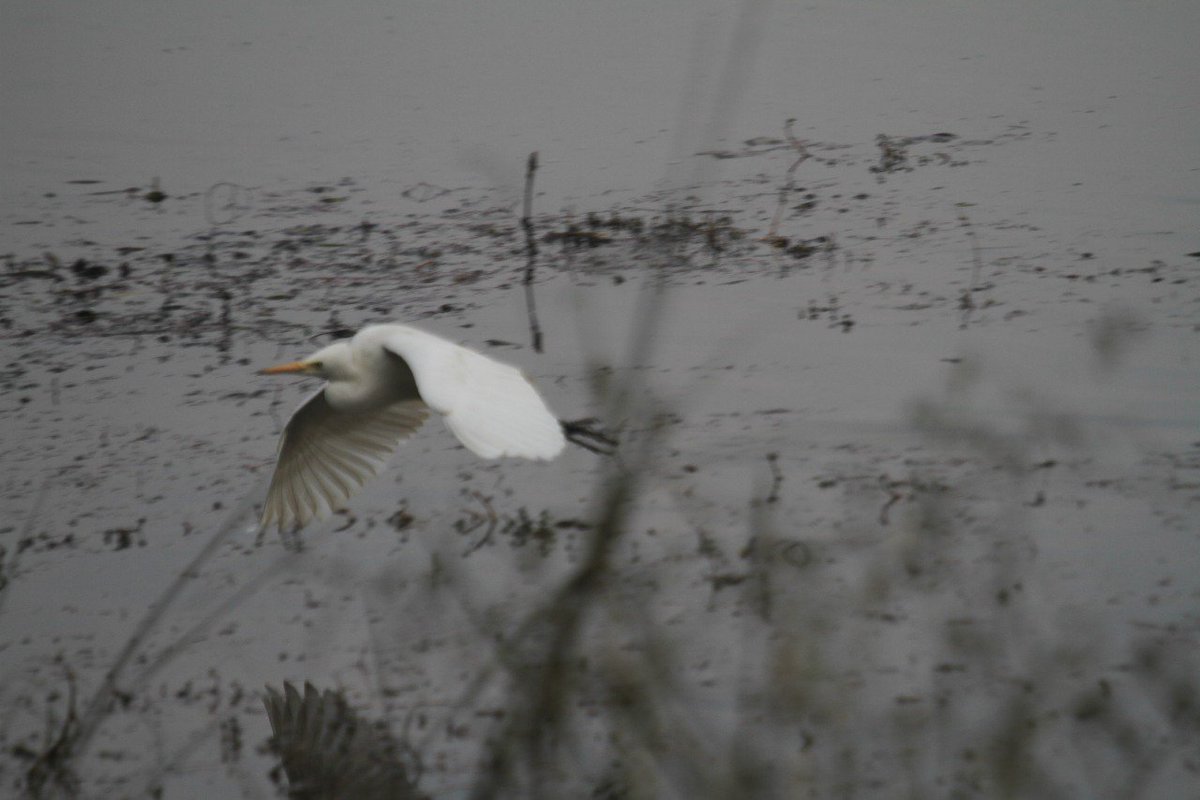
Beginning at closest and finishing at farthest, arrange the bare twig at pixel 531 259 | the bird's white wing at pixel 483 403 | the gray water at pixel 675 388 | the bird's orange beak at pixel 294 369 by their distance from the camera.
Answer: the bird's white wing at pixel 483 403 → the gray water at pixel 675 388 → the bird's orange beak at pixel 294 369 → the bare twig at pixel 531 259

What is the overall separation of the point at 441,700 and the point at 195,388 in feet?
9.84

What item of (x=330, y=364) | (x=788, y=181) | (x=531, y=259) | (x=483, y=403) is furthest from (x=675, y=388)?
(x=788, y=181)

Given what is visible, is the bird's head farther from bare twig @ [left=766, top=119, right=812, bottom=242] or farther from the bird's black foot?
bare twig @ [left=766, top=119, right=812, bottom=242]

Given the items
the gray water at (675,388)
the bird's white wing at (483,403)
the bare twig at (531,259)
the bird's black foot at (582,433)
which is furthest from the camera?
the bare twig at (531,259)

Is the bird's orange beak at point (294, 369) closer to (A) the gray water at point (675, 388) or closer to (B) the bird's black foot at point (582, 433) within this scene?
(A) the gray water at point (675, 388)

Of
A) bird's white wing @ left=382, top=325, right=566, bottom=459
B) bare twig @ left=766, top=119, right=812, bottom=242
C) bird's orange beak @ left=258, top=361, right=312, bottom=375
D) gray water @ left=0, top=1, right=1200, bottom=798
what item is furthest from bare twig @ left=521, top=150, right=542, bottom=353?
bird's white wing @ left=382, top=325, right=566, bottom=459

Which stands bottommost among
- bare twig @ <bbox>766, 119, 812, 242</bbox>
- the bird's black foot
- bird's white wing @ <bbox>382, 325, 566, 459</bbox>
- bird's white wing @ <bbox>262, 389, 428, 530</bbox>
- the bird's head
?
bird's white wing @ <bbox>262, 389, 428, 530</bbox>

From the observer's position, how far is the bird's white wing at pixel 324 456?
5.34 m

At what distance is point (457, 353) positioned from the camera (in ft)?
14.8

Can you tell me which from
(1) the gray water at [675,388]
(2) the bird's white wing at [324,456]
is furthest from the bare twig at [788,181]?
(2) the bird's white wing at [324,456]

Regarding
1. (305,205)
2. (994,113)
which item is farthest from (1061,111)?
(305,205)

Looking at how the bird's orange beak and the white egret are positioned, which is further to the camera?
the bird's orange beak

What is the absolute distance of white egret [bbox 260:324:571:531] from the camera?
411cm

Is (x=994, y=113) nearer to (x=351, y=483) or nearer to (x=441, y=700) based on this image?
(x=351, y=483)
